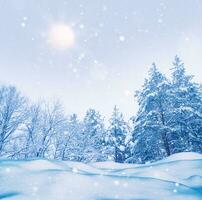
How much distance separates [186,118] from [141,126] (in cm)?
413

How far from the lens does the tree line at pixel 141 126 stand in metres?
21.2

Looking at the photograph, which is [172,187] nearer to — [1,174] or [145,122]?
[1,174]

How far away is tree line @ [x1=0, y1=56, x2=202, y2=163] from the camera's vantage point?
69.4 ft

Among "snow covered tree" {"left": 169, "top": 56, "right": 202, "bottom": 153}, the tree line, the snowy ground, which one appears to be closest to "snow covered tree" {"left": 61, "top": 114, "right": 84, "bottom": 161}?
the tree line

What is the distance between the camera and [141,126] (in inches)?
923

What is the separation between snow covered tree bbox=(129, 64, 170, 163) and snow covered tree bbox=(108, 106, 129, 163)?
8.91m

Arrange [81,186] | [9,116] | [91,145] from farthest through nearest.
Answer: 1. [91,145]
2. [9,116]
3. [81,186]

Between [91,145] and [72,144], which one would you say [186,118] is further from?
[72,144]

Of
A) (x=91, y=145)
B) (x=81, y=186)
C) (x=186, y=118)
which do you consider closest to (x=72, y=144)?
(x=91, y=145)

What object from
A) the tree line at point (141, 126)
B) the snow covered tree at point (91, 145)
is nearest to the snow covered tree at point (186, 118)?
the tree line at point (141, 126)

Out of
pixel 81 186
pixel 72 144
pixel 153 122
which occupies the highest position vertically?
pixel 153 122

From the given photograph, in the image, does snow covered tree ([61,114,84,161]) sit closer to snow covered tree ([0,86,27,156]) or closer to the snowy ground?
snow covered tree ([0,86,27,156])

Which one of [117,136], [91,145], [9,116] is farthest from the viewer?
[117,136]

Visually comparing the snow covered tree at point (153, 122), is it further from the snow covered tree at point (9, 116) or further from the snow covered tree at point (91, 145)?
the snow covered tree at point (9, 116)
